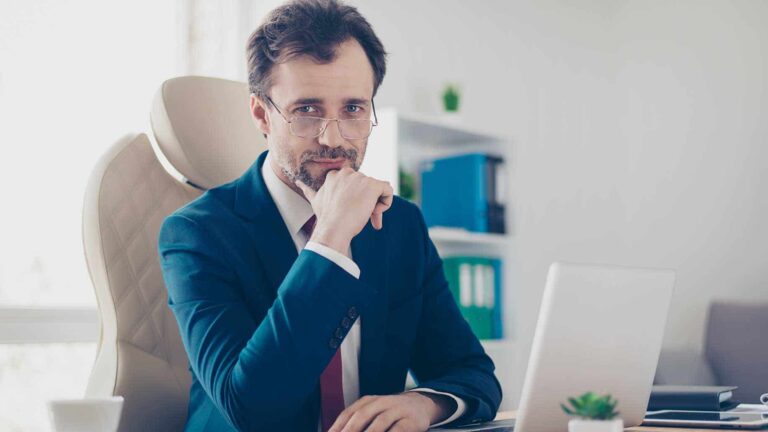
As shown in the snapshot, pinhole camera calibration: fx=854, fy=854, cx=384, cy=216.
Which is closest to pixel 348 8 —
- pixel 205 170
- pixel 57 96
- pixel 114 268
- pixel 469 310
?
pixel 205 170

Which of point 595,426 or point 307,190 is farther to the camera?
point 307,190

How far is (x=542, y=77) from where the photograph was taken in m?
4.20

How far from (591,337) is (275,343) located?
43 cm

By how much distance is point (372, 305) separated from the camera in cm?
149

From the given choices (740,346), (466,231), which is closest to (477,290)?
(466,231)

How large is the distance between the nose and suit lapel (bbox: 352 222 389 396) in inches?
7.7

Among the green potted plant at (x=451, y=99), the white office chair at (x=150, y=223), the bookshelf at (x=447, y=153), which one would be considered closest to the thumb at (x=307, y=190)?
the white office chair at (x=150, y=223)

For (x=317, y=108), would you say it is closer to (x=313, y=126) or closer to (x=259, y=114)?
(x=313, y=126)

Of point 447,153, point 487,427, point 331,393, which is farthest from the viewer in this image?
point 447,153

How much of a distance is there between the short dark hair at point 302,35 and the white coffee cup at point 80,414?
2.36ft

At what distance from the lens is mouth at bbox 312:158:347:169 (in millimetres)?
1446

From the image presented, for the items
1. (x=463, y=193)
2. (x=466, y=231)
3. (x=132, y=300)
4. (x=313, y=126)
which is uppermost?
(x=313, y=126)

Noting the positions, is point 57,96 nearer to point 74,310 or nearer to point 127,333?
point 74,310

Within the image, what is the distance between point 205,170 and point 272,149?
9.3 inches
